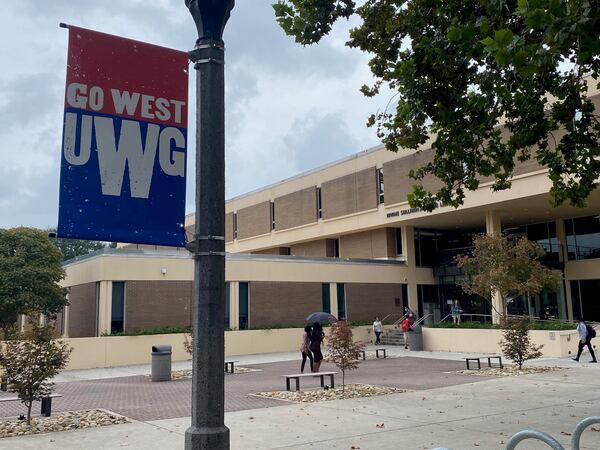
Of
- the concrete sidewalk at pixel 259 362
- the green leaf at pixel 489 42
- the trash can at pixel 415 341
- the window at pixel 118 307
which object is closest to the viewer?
the green leaf at pixel 489 42

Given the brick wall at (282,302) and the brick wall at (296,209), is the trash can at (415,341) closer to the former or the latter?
the brick wall at (282,302)

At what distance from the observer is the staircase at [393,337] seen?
3537 cm

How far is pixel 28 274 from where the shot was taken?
109ft

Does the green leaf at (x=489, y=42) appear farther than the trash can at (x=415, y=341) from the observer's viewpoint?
No

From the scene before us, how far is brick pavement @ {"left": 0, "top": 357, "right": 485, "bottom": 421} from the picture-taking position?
43.8 feet

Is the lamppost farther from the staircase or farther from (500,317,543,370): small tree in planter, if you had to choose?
the staircase

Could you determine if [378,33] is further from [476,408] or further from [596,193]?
[596,193]

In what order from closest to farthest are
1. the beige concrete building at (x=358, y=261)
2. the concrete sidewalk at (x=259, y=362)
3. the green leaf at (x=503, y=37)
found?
the green leaf at (x=503, y=37) → the concrete sidewalk at (x=259, y=362) → the beige concrete building at (x=358, y=261)

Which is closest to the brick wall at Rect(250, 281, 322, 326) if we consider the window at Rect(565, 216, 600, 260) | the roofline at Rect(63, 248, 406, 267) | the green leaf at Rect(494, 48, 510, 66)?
the roofline at Rect(63, 248, 406, 267)

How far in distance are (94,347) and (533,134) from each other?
21540 mm

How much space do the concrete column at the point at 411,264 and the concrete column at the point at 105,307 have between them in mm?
20186

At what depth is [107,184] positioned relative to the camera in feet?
13.4

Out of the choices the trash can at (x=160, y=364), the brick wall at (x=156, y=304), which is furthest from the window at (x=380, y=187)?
the trash can at (x=160, y=364)

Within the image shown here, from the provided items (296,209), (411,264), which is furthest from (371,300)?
(296,209)
